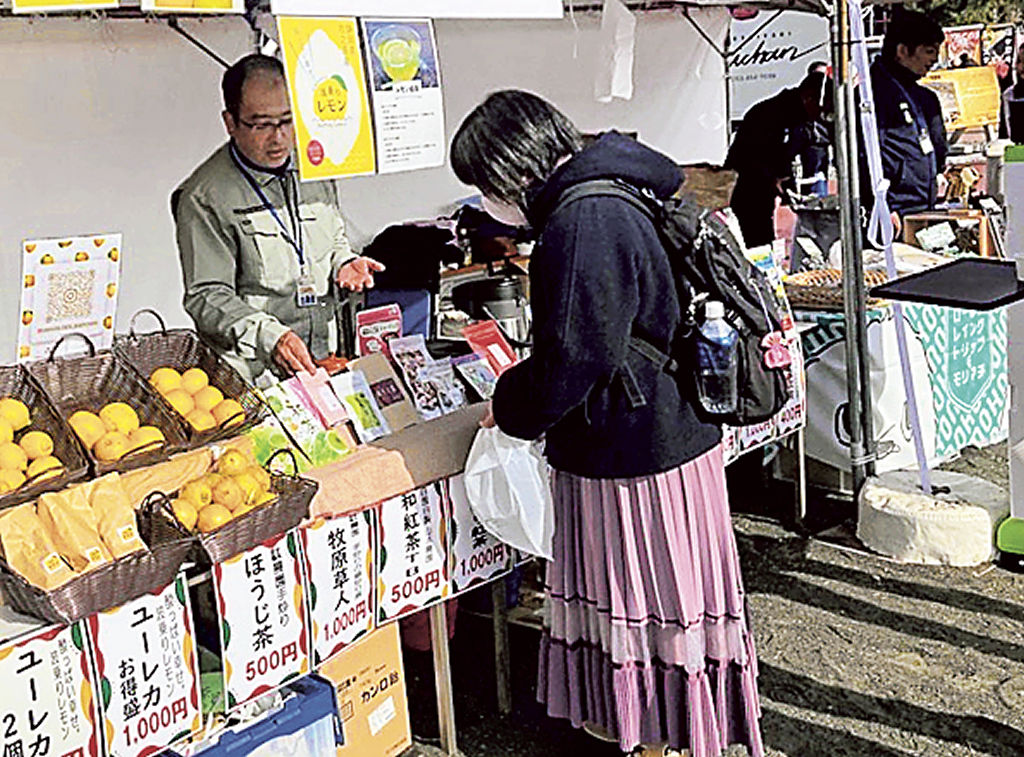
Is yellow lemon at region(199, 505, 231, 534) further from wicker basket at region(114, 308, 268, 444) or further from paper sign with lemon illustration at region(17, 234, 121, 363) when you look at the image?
paper sign with lemon illustration at region(17, 234, 121, 363)

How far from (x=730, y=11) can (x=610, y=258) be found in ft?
18.4

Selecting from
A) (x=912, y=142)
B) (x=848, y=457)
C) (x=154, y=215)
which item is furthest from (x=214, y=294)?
(x=912, y=142)

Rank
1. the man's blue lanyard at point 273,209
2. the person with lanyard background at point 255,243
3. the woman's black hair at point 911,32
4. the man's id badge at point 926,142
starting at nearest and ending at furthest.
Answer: the person with lanyard background at point 255,243 → the man's blue lanyard at point 273,209 → the woman's black hair at point 911,32 → the man's id badge at point 926,142

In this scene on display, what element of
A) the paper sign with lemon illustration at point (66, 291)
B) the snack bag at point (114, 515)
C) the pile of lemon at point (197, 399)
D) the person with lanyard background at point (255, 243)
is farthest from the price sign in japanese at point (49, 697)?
the person with lanyard background at point (255, 243)

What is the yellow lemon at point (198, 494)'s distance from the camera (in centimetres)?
229

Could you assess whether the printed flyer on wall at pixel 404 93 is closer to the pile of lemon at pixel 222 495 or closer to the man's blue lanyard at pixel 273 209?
the man's blue lanyard at pixel 273 209

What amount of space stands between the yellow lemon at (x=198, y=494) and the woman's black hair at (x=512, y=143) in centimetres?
78

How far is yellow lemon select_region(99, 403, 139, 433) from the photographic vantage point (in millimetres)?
2439

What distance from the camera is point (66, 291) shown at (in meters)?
2.81

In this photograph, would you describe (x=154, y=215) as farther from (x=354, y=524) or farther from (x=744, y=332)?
(x=744, y=332)

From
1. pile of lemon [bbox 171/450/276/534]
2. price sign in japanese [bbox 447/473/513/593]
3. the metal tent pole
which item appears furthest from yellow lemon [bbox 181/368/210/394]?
the metal tent pole

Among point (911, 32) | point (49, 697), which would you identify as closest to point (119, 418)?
point (49, 697)

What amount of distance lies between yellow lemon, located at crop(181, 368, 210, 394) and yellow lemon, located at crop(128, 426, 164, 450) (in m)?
0.17

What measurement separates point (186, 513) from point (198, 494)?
50 mm
